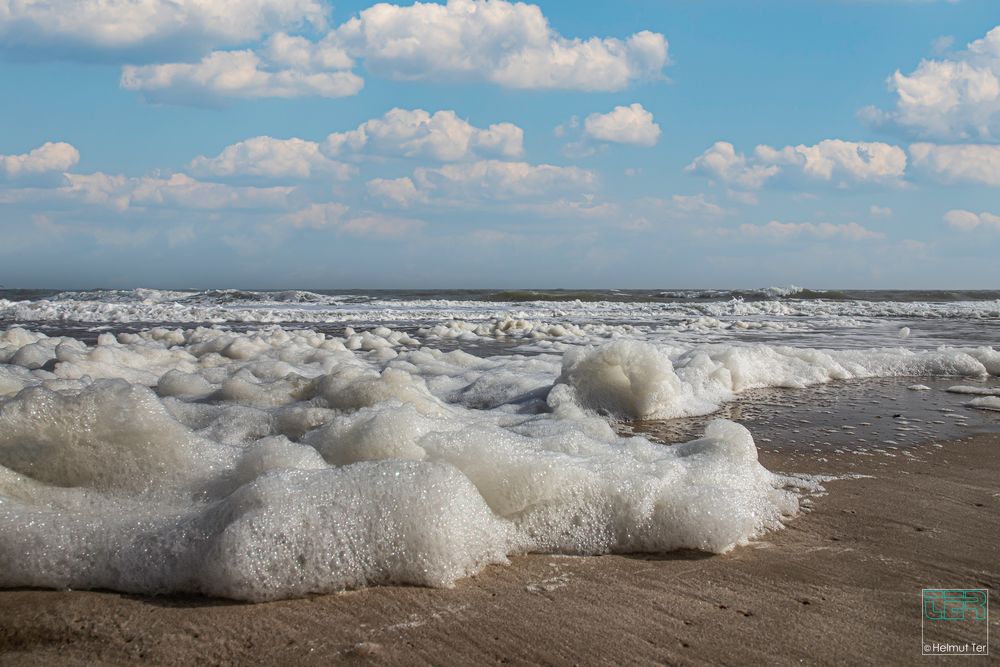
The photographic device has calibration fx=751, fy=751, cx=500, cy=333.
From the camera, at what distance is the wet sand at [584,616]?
1733mm

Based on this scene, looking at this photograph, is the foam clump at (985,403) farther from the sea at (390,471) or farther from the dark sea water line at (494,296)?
the dark sea water line at (494,296)

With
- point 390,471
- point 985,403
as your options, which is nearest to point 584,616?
point 390,471

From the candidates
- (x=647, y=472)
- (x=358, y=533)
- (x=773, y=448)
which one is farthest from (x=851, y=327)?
(x=358, y=533)

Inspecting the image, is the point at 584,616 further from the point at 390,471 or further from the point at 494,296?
the point at 494,296

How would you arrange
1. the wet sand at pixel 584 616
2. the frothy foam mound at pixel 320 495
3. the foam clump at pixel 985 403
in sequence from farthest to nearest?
the foam clump at pixel 985 403, the frothy foam mound at pixel 320 495, the wet sand at pixel 584 616

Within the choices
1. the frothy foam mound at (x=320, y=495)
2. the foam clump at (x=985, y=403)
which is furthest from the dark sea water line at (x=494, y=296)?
the frothy foam mound at (x=320, y=495)

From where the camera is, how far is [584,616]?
1.93 metres

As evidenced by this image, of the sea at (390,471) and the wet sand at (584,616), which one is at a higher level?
the sea at (390,471)

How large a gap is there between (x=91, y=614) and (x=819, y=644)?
70.7 inches

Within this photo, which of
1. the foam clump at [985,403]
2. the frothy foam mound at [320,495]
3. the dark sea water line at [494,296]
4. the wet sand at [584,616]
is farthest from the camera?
the dark sea water line at [494,296]

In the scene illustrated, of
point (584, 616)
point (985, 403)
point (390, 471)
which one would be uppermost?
point (390, 471)

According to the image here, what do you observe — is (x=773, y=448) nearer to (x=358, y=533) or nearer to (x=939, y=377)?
(x=358, y=533)

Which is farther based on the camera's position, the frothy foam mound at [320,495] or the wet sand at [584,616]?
the frothy foam mound at [320,495]

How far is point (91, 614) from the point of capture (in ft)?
6.21
